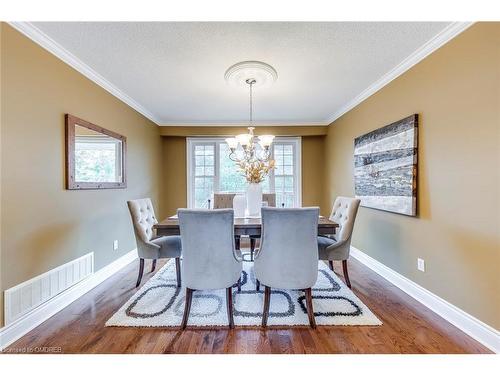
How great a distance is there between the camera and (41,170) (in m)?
1.91

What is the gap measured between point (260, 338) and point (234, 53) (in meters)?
2.42

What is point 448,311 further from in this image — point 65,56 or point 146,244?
point 65,56

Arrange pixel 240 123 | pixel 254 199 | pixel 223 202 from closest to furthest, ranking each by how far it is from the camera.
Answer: pixel 254 199
pixel 223 202
pixel 240 123

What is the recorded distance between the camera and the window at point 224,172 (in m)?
4.73

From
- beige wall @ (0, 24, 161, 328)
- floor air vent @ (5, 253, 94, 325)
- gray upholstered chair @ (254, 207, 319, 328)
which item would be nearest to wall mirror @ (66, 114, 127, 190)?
beige wall @ (0, 24, 161, 328)

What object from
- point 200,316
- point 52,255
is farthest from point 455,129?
point 52,255

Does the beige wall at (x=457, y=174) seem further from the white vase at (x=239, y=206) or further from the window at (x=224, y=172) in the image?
the window at (x=224, y=172)

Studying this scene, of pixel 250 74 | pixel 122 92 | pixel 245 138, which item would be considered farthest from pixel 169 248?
pixel 122 92

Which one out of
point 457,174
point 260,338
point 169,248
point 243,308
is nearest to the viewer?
point 260,338

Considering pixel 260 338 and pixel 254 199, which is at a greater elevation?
pixel 254 199

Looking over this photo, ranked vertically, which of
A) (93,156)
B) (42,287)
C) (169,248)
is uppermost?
(93,156)

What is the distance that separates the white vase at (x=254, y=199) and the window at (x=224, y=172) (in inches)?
80.6

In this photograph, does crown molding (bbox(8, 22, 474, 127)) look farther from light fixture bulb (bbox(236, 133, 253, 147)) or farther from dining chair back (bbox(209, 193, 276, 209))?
dining chair back (bbox(209, 193, 276, 209))
